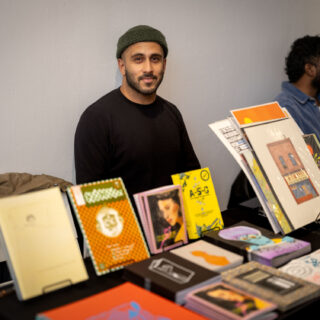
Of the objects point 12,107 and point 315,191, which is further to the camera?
point 12,107

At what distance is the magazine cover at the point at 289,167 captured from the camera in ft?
5.64

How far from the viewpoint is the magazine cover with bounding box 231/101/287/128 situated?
1.78 metres

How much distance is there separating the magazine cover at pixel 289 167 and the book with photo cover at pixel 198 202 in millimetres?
247

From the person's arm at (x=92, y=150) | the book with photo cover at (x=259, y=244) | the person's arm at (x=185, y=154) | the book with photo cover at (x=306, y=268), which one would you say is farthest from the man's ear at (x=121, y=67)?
the book with photo cover at (x=306, y=268)

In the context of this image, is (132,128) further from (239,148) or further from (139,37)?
(239,148)

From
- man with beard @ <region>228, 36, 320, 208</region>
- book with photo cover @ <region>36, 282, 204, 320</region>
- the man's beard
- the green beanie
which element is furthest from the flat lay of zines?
man with beard @ <region>228, 36, 320, 208</region>

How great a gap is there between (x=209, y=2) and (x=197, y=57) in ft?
1.23

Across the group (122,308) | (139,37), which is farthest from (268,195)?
(139,37)

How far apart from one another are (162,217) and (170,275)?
0.87 feet

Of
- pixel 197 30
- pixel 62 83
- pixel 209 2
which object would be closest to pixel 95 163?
pixel 62 83

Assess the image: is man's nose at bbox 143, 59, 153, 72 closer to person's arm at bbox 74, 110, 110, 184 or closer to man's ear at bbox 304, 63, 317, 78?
person's arm at bbox 74, 110, 110, 184

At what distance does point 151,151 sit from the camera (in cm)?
229

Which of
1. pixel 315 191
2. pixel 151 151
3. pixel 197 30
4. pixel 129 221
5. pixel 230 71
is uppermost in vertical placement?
pixel 197 30

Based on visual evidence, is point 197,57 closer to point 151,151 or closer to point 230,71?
point 230,71
